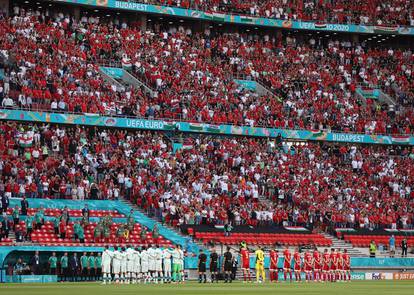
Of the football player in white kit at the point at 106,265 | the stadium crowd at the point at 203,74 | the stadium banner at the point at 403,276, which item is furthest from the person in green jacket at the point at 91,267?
the stadium banner at the point at 403,276

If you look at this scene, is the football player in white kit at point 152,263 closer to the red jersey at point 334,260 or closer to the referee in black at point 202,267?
the referee in black at point 202,267

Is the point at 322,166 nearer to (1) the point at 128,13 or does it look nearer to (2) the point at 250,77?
(2) the point at 250,77

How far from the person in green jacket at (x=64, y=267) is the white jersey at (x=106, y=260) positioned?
2.08 m

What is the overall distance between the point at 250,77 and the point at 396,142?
38.9 ft

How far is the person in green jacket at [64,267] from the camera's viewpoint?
4694 centimetres

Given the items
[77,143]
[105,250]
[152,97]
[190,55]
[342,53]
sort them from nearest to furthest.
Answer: [105,250], [77,143], [152,97], [190,55], [342,53]

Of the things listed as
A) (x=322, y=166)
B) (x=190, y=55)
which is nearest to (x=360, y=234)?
(x=322, y=166)

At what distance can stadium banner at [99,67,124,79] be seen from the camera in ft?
221

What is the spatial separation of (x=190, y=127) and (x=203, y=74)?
5.47m

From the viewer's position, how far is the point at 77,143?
60344 mm

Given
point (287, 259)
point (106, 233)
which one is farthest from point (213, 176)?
point (287, 259)

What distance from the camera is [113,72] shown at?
6794cm

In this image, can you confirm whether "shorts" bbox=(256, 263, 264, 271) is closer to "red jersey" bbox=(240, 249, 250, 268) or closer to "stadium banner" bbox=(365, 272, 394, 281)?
"red jersey" bbox=(240, 249, 250, 268)

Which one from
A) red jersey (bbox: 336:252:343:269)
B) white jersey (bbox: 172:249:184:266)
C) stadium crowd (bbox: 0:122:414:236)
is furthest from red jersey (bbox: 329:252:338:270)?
stadium crowd (bbox: 0:122:414:236)
